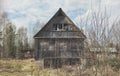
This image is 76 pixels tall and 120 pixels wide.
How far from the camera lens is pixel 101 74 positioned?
7.64 m

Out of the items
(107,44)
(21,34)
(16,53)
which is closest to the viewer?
(107,44)

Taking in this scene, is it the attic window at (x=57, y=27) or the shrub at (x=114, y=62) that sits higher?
the attic window at (x=57, y=27)

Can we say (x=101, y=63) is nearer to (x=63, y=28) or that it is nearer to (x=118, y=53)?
(x=118, y=53)

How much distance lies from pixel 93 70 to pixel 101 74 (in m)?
0.35

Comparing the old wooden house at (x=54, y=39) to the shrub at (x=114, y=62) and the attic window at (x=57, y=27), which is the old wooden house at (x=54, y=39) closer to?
the attic window at (x=57, y=27)

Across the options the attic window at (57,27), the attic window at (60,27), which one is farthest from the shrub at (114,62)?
the attic window at (57,27)

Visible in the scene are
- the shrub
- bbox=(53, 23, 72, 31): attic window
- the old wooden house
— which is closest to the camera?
the shrub

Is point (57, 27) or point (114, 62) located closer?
point (114, 62)

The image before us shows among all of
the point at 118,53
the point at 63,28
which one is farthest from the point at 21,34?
the point at 118,53

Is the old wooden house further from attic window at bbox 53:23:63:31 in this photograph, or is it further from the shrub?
the shrub

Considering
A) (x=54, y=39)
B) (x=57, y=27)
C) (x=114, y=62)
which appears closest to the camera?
(x=114, y=62)

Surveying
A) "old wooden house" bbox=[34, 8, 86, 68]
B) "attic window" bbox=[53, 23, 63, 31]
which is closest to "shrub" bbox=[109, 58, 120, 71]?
"old wooden house" bbox=[34, 8, 86, 68]

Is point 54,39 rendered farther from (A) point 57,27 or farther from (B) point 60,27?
(B) point 60,27

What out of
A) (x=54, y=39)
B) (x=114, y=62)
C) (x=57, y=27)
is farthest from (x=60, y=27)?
(x=114, y=62)
